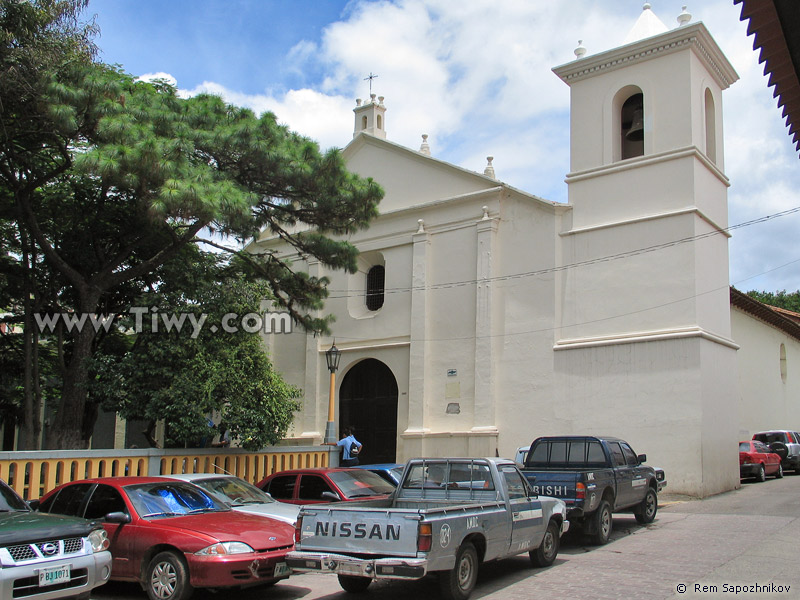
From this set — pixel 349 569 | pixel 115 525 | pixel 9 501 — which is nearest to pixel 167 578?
pixel 115 525

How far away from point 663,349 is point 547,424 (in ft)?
12.2

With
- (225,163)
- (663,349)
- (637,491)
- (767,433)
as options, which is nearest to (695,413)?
(663,349)

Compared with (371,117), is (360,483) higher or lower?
lower

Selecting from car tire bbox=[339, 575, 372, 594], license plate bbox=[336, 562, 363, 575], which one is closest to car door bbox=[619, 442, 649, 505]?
car tire bbox=[339, 575, 372, 594]

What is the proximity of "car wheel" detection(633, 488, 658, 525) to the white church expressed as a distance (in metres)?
3.97

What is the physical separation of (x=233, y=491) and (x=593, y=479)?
550 centimetres

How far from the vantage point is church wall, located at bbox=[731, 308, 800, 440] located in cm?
2664

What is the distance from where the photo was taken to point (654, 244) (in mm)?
19672

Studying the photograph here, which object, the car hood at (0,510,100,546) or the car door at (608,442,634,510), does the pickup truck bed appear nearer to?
the car hood at (0,510,100,546)

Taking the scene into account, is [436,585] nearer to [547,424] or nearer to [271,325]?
[547,424]

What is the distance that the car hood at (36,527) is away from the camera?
6984 millimetres

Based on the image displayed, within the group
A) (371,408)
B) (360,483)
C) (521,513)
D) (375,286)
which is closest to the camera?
(521,513)

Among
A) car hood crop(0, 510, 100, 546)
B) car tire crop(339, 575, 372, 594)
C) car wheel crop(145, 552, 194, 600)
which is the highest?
car hood crop(0, 510, 100, 546)

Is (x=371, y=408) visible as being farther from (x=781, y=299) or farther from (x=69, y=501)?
(x=781, y=299)
